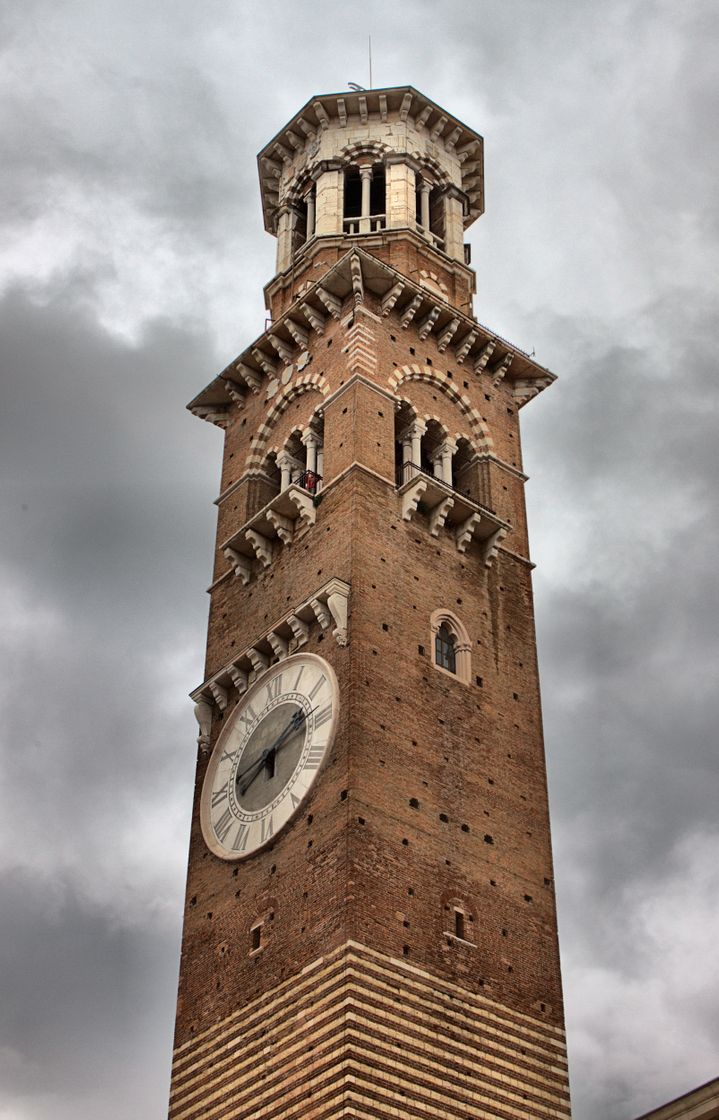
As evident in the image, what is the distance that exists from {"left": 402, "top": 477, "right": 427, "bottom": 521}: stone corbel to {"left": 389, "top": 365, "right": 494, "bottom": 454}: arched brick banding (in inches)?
161

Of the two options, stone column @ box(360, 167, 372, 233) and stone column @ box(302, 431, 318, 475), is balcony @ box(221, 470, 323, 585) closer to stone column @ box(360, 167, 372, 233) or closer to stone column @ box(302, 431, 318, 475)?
stone column @ box(302, 431, 318, 475)

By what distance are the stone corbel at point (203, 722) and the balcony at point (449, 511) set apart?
19.1 ft

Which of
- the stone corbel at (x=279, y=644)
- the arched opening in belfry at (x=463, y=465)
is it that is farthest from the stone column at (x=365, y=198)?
the stone corbel at (x=279, y=644)

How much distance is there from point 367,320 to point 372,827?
13.5 meters

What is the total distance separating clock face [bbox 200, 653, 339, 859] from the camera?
29828 mm

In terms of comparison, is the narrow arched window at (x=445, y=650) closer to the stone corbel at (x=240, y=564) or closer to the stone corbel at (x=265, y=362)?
the stone corbel at (x=240, y=564)

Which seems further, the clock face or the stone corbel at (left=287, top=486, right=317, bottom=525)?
the stone corbel at (left=287, top=486, right=317, bottom=525)

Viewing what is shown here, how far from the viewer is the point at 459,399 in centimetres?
3762

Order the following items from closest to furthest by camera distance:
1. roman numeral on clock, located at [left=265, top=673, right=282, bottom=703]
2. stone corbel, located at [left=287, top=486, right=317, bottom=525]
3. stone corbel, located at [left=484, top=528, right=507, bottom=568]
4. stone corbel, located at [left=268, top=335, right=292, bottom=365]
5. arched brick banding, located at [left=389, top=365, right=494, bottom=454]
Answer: roman numeral on clock, located at [left=265, top=673, right=282, bottom=703], stone corbel, located at [left=287, top=486, right=317, bottom=525], stone corbel, located at [left=484, top=528, right=507, bottom=568], arched brick banding, located at [left=389, top=365, right=494, bottom=454], stone corbel, located at [left=268, top=335, right=292, bottom=365]

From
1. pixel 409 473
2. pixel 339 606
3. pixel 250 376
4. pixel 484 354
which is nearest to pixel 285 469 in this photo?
pixel 409 473

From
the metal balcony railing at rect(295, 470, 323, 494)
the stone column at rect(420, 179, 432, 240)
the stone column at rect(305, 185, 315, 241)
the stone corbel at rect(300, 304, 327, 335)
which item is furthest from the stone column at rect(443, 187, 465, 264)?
the metal balcony railing at rect(295, 470, 323, 494)

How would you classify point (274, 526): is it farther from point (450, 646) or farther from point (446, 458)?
point (450, 646)

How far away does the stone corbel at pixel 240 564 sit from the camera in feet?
116

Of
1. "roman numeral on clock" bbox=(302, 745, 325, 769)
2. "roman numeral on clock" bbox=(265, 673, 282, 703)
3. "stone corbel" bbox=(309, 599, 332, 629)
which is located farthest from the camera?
"roman numeral on clock" bbox=(265, 673, 282, 703)
